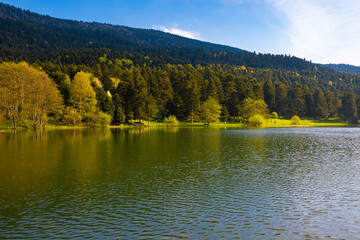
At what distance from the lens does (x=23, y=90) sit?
235 feet

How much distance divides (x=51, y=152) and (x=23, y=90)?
45123mm

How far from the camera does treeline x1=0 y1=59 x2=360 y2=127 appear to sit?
7306 centimetres

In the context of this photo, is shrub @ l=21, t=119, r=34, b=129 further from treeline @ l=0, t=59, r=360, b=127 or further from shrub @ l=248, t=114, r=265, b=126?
shrub @ l=248, t=114, r=265, b=126

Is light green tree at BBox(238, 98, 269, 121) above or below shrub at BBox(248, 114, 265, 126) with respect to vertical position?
above

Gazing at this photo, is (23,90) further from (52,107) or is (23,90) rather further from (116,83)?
(116,83)

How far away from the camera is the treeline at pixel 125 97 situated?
240 feet

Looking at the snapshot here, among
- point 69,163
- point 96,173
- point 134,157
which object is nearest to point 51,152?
point 69,163

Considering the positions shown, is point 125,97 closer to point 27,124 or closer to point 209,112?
point 209,112

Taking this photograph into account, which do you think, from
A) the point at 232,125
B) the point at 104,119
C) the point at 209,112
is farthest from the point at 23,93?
the point at 232,125

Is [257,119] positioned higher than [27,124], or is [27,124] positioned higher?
[257,119]

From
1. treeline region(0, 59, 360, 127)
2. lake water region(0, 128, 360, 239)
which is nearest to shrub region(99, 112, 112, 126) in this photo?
treeline region(0, 59, 360, 127)

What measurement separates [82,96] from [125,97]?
25.2 m

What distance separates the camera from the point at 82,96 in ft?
302

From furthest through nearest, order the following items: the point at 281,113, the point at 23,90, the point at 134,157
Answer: the point at 281,113 < the point at 23,90 < the point at 134,157
